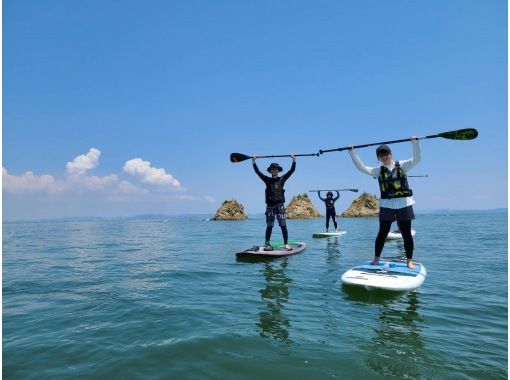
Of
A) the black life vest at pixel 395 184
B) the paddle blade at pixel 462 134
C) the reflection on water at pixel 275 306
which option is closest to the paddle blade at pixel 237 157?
the reflection on water at pixel 275 306

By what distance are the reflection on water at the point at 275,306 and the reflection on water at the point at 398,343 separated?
1106 millimetres

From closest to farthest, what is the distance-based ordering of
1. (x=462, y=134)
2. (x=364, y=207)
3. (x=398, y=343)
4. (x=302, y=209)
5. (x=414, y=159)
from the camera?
(x=398, y=343) → (x=414, y=159) → (x=462, y=134) → (x=302, y=209) → (x=364, y=207)

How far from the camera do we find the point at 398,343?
4488 millimetres

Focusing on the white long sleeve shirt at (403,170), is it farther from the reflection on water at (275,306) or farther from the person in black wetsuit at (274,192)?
the person in black wetsuit at (274,192)

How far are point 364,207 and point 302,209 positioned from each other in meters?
16.6

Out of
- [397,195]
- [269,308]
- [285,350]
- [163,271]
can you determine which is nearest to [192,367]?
[285,350]

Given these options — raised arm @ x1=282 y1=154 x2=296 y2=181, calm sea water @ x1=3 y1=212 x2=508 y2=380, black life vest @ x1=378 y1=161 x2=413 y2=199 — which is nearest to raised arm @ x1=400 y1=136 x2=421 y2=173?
black life vest @ x1=378 y1=161 x2=413 y2=199

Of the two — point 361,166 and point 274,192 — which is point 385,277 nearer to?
point 361,166

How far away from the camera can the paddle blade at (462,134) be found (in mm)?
8695

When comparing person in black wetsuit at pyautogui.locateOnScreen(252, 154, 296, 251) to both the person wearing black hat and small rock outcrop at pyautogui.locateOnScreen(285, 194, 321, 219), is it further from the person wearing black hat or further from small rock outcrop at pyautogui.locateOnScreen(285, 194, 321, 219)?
small rock outcrop at pyautogui.locateOnScreen(285, 194, 321, 219)

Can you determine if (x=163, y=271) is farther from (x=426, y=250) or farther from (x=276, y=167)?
(x=426, y=250)

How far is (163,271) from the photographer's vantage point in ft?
33.3

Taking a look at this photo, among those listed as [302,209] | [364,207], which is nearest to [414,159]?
[302,209]

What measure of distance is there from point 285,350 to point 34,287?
668 cm
